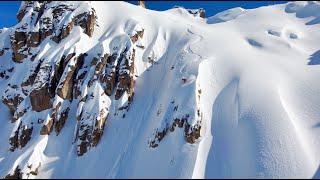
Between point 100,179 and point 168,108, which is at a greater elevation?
point 168,108

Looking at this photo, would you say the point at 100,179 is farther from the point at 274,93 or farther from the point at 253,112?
the point at 274,93

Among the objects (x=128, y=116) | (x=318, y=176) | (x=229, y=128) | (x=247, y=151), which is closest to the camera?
(x=318, y=176)

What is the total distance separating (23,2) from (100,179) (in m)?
35.2

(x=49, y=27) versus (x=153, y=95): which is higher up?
(x=49, y=27)

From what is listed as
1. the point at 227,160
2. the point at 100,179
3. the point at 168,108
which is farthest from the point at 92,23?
the point at 227,160

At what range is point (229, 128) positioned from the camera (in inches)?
1441

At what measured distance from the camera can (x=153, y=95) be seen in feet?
145

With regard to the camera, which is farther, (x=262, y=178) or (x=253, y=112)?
(x=253, y=112)

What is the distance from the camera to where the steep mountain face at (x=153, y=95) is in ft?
115

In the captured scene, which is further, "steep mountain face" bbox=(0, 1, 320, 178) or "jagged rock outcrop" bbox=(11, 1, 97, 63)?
"jagged rock outcrop" bbox=(11, 1, 97, 63)

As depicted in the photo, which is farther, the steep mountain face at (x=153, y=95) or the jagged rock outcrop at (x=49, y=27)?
the jagged rock outcrop at (x=49, y=27)

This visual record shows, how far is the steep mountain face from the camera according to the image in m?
34.9

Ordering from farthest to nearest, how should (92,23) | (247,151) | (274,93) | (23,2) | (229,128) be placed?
(23,2)
(92,23)
(274,93)
(229,128)
(247,151)

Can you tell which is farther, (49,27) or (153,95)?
(49,27)
